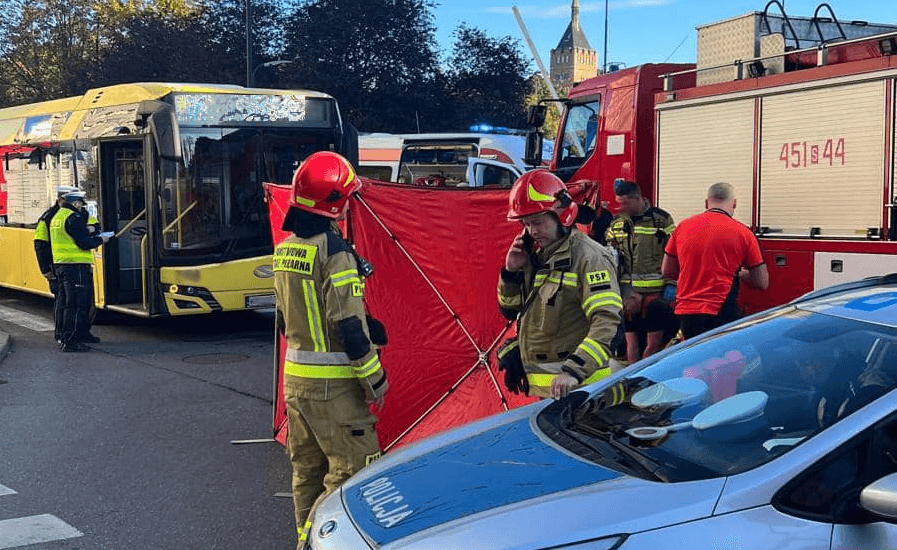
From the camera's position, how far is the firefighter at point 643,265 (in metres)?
8.14

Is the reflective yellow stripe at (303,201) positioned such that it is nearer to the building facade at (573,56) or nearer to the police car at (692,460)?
the police car at (692,460)

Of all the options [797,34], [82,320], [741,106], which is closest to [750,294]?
[741,106]

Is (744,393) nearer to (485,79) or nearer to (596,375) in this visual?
(596,375)

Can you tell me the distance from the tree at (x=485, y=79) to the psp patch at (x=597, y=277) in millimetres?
37458

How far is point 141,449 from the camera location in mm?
6773

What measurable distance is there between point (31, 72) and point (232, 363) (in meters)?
34.9

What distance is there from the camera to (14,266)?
1453 centimetres

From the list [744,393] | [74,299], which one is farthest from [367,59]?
[744,393]

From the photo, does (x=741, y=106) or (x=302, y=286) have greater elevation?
(x=741, y=106)

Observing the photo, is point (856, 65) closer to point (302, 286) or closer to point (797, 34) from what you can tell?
point (797, 34)

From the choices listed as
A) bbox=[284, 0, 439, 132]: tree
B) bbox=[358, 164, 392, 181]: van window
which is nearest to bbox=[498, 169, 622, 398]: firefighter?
bbox=[358, 164, 392, 181]: van window

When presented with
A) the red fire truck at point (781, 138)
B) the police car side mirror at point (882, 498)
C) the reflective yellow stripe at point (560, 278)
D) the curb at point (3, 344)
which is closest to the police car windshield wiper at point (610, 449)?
the police car side mirror at point (882, 498)

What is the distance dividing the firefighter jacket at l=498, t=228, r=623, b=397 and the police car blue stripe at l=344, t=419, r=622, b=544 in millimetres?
942

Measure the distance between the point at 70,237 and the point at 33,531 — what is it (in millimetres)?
6453
